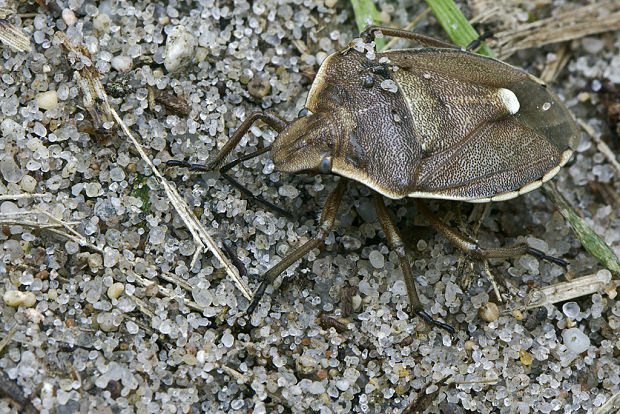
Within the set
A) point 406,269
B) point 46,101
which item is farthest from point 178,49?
point 406,269

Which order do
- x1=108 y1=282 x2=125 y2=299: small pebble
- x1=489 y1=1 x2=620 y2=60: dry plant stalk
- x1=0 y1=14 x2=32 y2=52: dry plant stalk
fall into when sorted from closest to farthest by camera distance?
x1=108 y1=282 x2=125 y2=299: small pebble → x1=0 y1=14 x2=32 y2=52: dry plant stalk → x1=489 y1=1 x2=620 y2=60: dry plant stalk

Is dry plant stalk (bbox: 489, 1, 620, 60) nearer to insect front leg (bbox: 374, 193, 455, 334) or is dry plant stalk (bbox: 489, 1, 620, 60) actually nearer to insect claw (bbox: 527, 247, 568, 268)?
insect claw (bbox: 527, 247, 568, 268)

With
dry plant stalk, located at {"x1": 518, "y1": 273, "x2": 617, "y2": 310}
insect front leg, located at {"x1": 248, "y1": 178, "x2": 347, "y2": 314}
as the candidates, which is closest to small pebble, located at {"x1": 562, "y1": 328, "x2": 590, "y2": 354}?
dry plant stalk, located at {"x1": 518, "y1": 273, "x2": 617, "y2": 310}

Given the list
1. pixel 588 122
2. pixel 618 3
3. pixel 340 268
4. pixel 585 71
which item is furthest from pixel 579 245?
pixel 618 3

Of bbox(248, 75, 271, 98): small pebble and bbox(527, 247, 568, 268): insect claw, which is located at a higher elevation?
bbox(248, 75, 271, 98): small pebble

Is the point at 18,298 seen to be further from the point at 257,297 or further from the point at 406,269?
the point at 406,269

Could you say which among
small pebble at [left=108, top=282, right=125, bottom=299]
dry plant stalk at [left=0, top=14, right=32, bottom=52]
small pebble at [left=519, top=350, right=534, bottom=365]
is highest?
dry plant stalk at [left=0, top=14, right=32, bottom=52]
